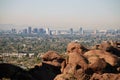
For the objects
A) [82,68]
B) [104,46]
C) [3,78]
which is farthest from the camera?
[104,46]

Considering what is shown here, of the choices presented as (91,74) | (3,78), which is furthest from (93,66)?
(3,78)

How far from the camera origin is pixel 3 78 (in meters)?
25.5

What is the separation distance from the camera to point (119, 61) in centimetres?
3073

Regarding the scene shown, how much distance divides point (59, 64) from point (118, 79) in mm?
6870

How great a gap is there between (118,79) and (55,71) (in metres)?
6.84

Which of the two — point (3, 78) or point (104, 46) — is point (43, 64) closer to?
point (3, 78)

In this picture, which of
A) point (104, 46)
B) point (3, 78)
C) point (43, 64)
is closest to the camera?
point (3, 78)

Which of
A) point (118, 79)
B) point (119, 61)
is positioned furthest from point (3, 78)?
point (119, 61)

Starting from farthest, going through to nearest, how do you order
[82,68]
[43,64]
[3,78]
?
[43,64] < [82,68] < [3,78]

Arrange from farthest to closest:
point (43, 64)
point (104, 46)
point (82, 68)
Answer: point (104, 46) → point (43, 64) → point (82, 68)

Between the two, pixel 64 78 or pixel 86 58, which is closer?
pixel 64 78

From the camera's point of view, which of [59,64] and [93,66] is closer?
[93,66]

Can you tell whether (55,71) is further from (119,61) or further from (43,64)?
(119,61)

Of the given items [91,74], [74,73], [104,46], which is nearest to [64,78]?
[74,73]
